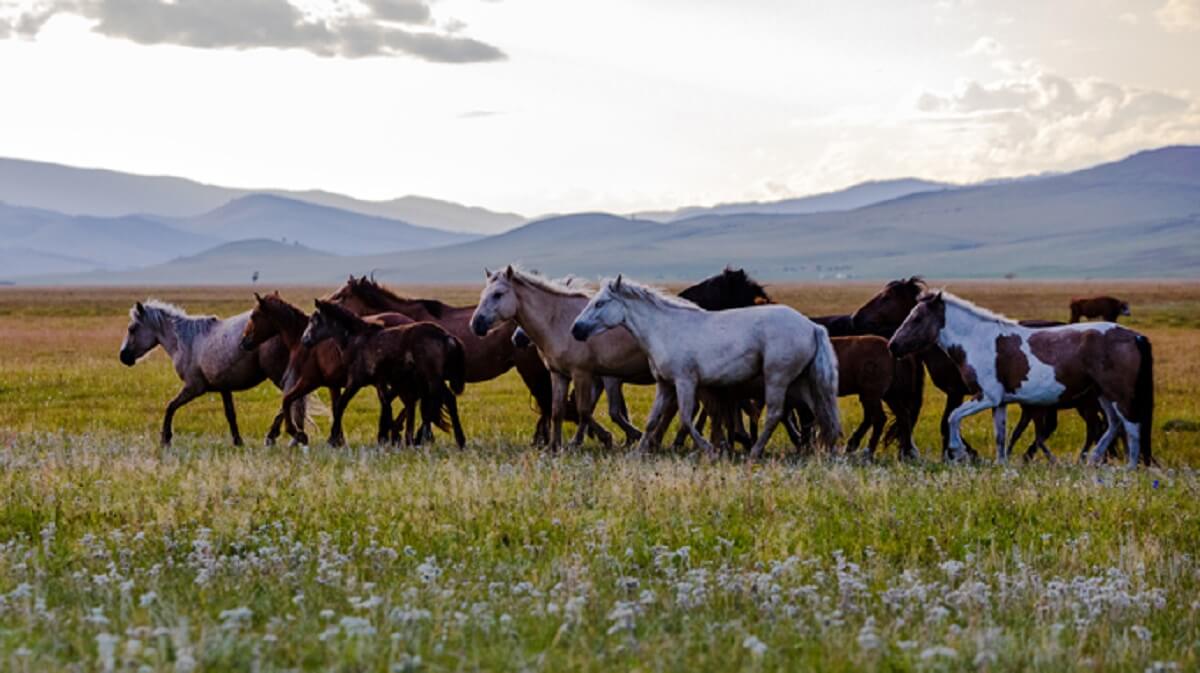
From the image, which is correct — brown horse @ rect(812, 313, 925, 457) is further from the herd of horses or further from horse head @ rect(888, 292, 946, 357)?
horse head @ rect(888, 292, 946, 357)

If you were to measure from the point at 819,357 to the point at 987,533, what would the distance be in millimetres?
5018

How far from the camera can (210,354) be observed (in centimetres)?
1689

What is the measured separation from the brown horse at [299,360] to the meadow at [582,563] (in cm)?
165

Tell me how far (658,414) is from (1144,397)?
542cm

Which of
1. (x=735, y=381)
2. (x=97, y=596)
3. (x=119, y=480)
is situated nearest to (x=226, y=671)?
(x=97, y=596)

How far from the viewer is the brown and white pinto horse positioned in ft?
47.9

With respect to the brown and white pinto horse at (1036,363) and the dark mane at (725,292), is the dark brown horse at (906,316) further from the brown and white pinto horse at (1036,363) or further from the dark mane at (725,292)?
the dark mane at (725,292)

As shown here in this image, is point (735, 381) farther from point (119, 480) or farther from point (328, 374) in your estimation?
point (119, 480)

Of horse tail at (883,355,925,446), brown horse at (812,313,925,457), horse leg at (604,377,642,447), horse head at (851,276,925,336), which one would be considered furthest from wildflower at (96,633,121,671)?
horse head at (851,276,925,336)

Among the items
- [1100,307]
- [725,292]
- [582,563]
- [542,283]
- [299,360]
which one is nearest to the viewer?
[582,563]

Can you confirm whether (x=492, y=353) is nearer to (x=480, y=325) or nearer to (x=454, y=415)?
(x=454, y=415)

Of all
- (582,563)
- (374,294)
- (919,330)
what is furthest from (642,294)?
(582,563)

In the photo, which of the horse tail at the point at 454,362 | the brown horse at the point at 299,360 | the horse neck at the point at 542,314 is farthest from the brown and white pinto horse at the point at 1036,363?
the brown horse at the point at 299,360

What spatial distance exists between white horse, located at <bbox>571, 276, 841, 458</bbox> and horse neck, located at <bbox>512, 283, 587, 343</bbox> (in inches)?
38.5
